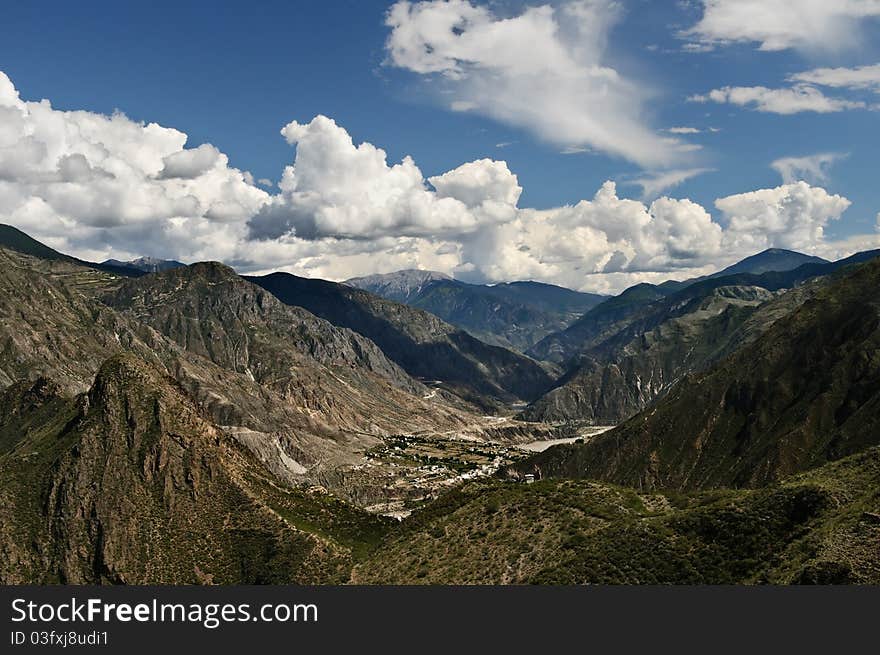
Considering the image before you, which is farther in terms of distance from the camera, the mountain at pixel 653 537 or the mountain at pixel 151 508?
the mountain at pixel 151 508

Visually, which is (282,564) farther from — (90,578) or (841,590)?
(841,590)

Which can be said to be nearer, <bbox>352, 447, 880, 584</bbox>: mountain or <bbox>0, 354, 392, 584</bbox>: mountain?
<bbox>352, 447, 880, 584</bbox>: mountain

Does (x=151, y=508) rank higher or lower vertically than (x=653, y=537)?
lower

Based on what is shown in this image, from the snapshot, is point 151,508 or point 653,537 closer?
point 653,537
